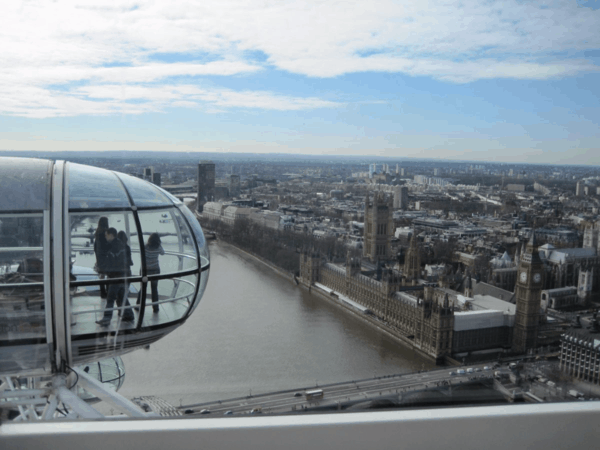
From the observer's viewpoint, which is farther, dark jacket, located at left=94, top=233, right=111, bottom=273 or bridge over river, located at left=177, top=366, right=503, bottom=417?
bridge over river, located at left=177, top=366, right=503, bottom=417

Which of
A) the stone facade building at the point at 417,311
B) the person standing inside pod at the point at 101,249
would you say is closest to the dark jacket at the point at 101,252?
the person standing inside pod at the point at 101,249

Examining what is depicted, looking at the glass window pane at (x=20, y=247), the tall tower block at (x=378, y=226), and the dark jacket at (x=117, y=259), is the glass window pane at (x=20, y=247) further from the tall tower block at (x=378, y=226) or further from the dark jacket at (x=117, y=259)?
the tall tower block at (x=378, y=226)

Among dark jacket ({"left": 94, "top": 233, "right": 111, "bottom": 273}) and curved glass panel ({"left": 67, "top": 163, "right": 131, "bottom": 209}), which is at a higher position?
curved glass panel ({"left": 67, "top": 163, "right": 131, "bottom": 209})

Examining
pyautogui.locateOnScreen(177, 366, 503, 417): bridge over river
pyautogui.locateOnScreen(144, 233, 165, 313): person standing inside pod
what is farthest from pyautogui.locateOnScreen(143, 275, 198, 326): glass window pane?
pyautogui.locateOnScreen(177, 366, 503, 417): bridge over river

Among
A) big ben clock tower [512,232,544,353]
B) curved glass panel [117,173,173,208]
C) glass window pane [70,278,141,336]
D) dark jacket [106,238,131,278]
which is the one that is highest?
curved glass panel [117,173,173,208]

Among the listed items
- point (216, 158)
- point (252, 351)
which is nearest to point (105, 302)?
point (216, 158)

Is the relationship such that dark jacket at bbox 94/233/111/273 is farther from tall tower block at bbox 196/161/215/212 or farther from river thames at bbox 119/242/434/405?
tall tower block at bbox 196/161/215/212

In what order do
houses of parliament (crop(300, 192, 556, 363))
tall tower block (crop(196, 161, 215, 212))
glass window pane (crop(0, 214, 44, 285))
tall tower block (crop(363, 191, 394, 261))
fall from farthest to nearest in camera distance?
tall tower block (crop(363, 191, 394, 261)) < houses of parliament (crop(300, 192, 556, 363)) < tall tower block (crop(196, 161, 215, 212)) < glass window pane (crop(0, 214, 44, 285))

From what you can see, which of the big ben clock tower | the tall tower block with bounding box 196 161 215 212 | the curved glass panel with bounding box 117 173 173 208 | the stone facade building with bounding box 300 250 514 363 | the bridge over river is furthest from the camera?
the stone facade building with bounding box 300 250 514 363

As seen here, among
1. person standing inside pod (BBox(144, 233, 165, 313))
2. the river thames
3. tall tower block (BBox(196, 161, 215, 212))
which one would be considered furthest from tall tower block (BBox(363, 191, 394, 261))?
person standing inside pod (BBox(144, 233, 165, 313))
